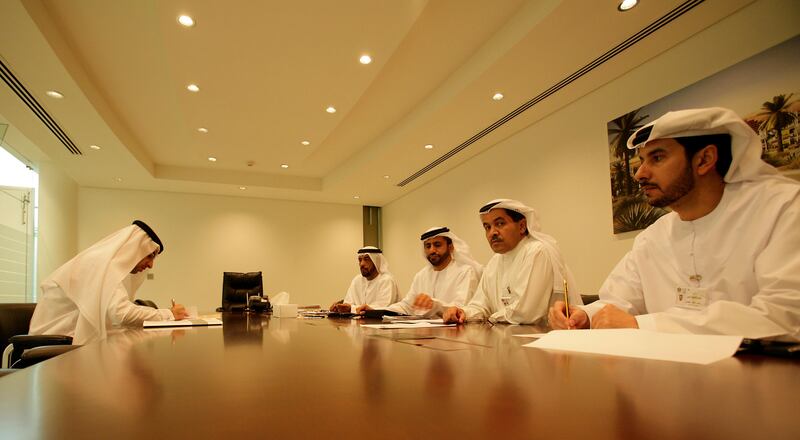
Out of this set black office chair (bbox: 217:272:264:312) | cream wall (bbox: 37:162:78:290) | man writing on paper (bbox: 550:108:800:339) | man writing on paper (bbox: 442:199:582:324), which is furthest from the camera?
cream wall (bbox: 37:162:78:290)

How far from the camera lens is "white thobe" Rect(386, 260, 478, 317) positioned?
12.4 ft

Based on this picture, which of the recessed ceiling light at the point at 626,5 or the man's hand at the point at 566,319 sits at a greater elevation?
the recessed ceiling light at the point at 626,5

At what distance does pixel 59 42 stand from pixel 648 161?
16.5 ft

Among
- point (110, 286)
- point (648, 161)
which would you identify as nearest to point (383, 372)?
point (648, 161)

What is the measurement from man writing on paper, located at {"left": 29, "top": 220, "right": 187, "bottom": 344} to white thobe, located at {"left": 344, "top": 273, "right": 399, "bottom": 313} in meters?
2.89

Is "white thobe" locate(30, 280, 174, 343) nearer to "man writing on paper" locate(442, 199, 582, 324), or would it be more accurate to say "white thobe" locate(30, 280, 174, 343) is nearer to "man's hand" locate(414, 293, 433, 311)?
"man's hand" locate(414, 293, 433, 311)

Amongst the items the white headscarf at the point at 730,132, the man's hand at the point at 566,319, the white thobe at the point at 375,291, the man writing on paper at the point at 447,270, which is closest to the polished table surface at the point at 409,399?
the man's hand at the point at 566,319

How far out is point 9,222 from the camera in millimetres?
5527

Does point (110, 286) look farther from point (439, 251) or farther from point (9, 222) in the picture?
point (9, 222)

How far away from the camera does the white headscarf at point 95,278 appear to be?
251 cm

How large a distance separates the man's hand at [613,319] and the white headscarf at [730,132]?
83 centimetres

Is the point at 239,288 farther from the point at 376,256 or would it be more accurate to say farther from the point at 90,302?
the point at 90,302

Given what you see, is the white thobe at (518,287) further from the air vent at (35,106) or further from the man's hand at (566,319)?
the air vent at (35,106)

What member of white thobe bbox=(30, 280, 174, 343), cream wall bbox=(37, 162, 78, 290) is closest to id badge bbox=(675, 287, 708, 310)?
white thobe bbox=(30, 280, 174, 343)
